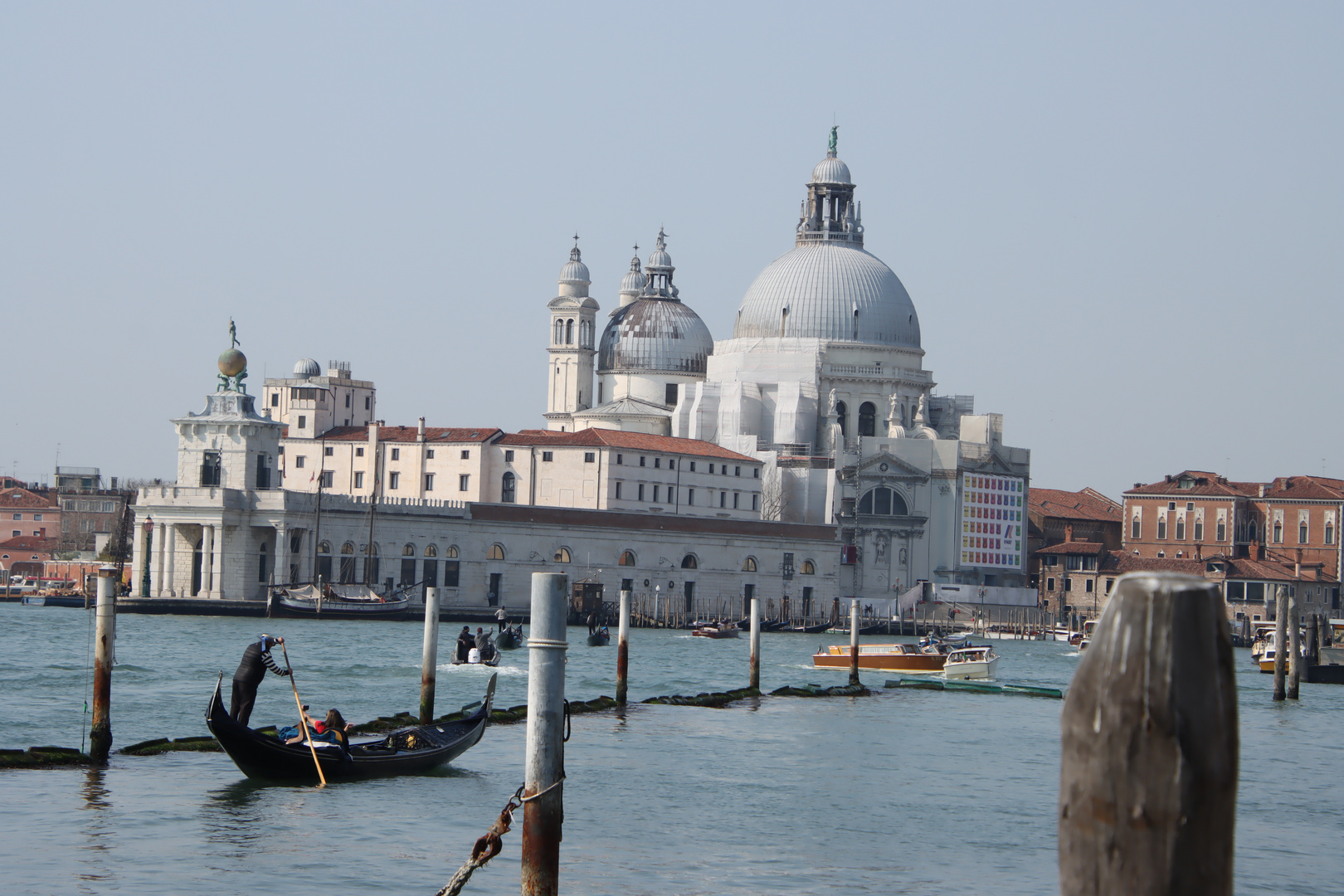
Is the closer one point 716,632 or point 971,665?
point 971,665

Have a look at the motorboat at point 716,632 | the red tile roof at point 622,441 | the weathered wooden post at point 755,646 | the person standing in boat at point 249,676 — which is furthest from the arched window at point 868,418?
the person standing in boat at point 249,676

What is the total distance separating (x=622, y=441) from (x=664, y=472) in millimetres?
2119

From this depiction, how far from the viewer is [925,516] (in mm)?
77938

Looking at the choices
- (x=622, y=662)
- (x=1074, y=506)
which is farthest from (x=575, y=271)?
(x=622, y=662)

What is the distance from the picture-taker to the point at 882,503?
7831 cm

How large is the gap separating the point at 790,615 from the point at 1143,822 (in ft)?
228

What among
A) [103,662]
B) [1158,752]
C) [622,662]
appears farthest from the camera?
[622,662]

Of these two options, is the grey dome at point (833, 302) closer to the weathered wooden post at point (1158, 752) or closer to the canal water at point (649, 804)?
the canal water at point (649, 804)

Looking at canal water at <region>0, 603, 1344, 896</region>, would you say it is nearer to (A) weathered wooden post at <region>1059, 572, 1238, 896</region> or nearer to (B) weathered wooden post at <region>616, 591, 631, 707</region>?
(B) weathered wooden post at <region>616, 591, 631, 707</region>

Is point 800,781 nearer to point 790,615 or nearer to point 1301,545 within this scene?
point 790,615

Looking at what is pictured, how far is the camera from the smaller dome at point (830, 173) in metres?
85.2

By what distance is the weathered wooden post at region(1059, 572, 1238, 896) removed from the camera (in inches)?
145

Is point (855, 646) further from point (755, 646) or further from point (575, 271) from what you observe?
point (575, 271)

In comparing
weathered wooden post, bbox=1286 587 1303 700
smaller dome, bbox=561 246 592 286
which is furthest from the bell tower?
weathered wooden post, bbox=1286 587 1303 700
